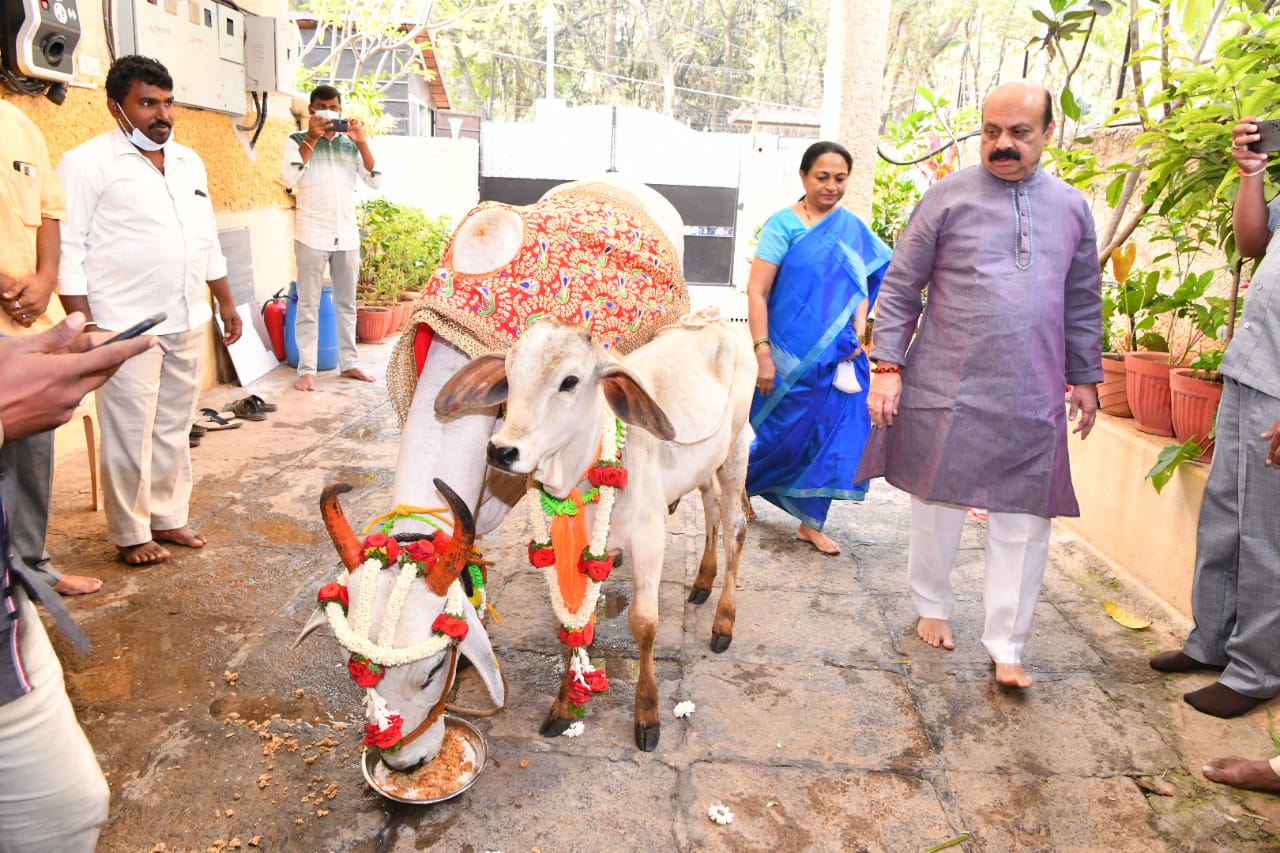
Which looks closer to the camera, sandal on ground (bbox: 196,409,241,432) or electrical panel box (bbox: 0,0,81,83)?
electrical panel box (bbox: 0,0,81,83)

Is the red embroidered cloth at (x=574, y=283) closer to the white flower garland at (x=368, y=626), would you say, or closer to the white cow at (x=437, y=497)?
the white cow at (x=437, y=497)

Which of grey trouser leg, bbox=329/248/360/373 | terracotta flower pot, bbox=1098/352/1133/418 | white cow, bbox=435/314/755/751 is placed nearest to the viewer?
white cow, bbox=435/314/755/751

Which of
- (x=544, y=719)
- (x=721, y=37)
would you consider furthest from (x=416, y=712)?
(x=721, y=37)

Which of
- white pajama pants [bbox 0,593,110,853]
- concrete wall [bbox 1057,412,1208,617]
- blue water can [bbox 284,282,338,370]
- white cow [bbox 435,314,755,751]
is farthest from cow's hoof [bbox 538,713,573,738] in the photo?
blue water can [bbox 284,282,338,370]

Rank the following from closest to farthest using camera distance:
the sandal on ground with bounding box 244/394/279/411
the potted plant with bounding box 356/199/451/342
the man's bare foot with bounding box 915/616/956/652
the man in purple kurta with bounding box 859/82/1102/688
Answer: the man in purple kurta with bounding box 859/82/1102/688 → the man's bare foot with bounding box 915/616/956/652 → the sandal on ground with bounding box 244/394/279/411 → the potted plant with bounding box 356/199/451/342

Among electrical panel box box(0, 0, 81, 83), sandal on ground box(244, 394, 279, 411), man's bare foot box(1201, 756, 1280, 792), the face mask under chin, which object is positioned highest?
electrical panel box box(0, 0, 81, 83)

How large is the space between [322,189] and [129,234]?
331cm

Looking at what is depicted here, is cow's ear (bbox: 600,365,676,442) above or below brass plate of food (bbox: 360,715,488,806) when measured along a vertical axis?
above

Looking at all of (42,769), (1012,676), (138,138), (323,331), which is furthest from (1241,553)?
(323,331)

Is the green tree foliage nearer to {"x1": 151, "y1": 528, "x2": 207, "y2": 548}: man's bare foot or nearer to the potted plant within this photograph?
the potted plant

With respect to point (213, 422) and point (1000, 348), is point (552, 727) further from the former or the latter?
point (213, 422)

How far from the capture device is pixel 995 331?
3.18m

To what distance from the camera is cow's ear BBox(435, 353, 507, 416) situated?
8.45 ft

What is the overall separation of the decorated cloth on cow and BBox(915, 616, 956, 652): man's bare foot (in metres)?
1.57
